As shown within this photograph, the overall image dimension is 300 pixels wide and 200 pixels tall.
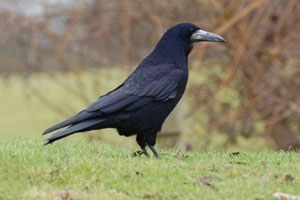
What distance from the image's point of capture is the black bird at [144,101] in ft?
27.5

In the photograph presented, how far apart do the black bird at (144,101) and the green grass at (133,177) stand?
0.38m

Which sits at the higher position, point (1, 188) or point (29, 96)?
point (1, 188)

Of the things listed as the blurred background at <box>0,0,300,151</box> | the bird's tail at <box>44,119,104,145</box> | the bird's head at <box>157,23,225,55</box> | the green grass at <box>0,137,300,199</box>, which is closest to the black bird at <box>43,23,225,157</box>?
the bird's tail at <box>44,119,104,145</box>

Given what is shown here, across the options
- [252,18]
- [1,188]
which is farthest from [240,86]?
[1,188]

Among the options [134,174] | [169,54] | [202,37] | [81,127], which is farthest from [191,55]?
[134,174]

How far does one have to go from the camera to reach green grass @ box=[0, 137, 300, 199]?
6953 millimetres

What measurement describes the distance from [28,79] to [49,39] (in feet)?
3.97

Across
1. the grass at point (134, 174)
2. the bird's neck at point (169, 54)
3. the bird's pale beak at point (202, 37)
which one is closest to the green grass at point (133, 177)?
the grass at point (134, 174)

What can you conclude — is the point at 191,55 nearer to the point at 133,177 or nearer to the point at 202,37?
the point at 202,37

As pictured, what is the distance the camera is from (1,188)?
6.86m

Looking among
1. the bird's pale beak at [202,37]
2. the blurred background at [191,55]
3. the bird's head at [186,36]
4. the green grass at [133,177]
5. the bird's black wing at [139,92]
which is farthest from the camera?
the blurred background at [191,55]

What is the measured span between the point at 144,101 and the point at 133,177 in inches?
57.7

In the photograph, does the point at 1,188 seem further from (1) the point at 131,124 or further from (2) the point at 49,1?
(2) the point at 49,1

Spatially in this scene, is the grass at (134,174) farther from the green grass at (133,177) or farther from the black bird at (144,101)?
the black bird at (144,101)
